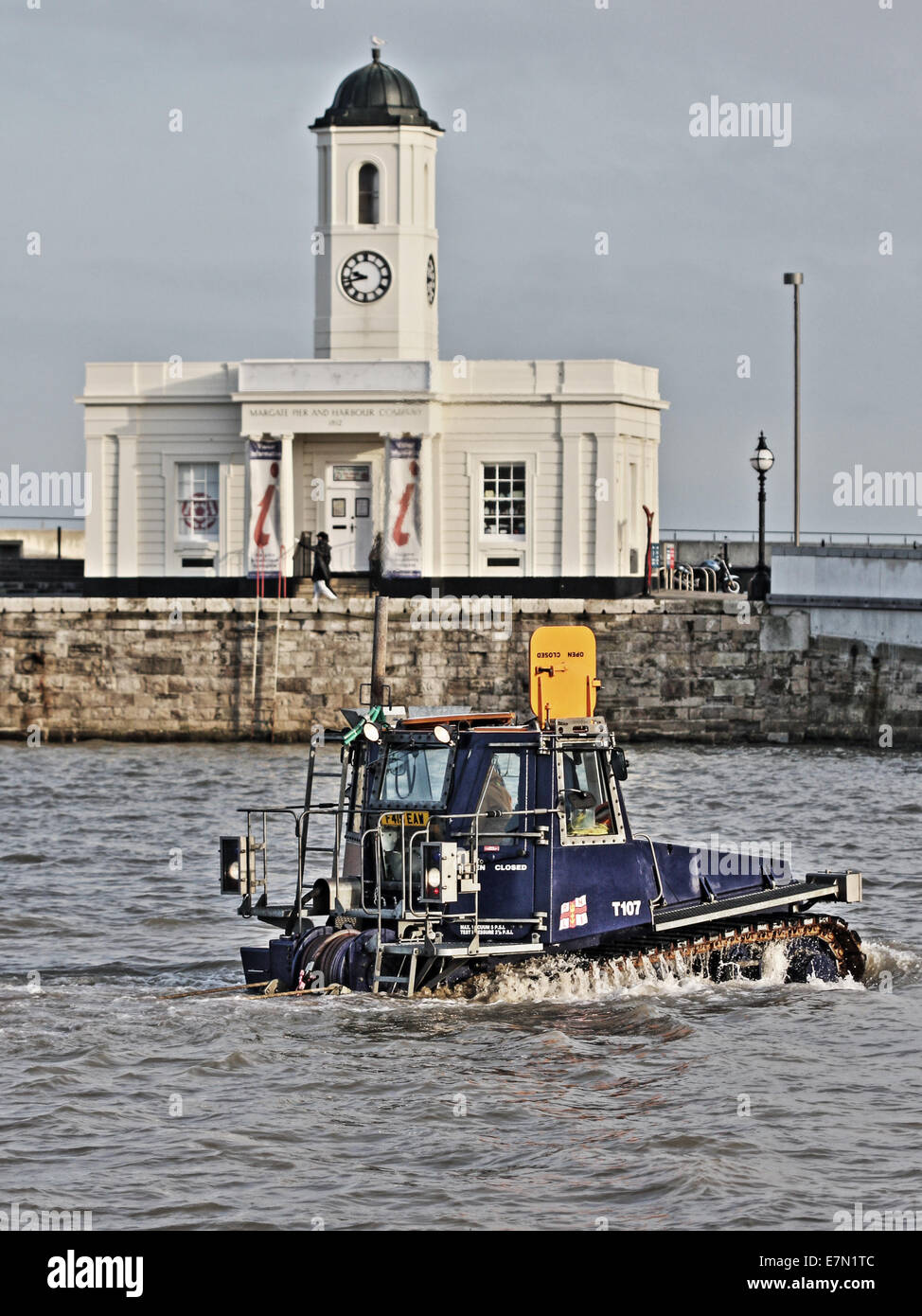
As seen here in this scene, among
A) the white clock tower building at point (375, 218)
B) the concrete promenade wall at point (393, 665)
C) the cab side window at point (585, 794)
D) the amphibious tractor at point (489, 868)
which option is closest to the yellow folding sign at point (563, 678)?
the amphibious tractor at point (489, 868)

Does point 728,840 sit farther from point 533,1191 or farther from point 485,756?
point 533,1191

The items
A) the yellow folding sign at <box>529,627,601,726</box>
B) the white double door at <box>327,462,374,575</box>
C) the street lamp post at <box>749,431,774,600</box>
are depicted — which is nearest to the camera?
the yellow folding sign at <box>529,627,601,726</box>

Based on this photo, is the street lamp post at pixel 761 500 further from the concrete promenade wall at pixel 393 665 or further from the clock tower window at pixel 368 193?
the clock tower window at pixel 368 193

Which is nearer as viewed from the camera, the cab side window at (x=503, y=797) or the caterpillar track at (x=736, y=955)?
the cab side window at (x=503, y=797)

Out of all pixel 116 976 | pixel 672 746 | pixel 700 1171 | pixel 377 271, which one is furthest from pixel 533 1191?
pixel 377 271

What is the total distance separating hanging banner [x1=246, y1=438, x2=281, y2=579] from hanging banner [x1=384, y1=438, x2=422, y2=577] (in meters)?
2.33

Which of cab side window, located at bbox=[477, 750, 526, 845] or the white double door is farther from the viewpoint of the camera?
the white double door

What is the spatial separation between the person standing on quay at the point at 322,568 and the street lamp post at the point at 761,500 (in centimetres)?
830

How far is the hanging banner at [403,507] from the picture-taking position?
142 feet

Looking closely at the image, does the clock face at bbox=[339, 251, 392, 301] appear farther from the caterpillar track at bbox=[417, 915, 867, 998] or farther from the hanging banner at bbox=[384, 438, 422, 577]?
the caterpillar track at bbox=[417, 915, 867, 998]

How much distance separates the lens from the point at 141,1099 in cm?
1355

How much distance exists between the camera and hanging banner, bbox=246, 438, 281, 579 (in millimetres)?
43688

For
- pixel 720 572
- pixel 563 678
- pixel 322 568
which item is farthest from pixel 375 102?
pixel 563 678

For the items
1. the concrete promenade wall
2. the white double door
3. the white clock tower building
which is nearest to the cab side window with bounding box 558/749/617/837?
the concrete promenade wall
